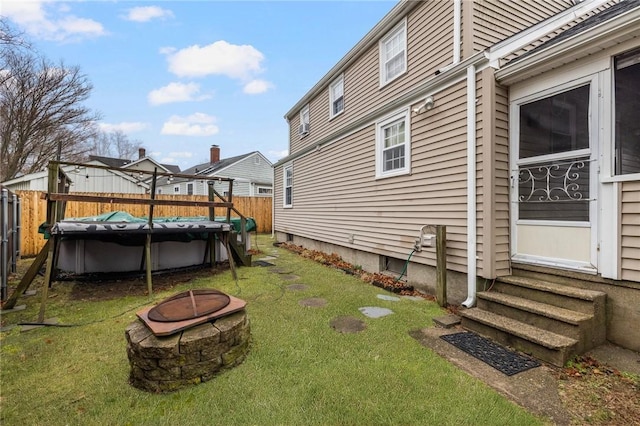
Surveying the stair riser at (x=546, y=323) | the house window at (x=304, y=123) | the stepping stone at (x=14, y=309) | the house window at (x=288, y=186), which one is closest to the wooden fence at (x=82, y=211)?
the stepping stone at (x=14, y=309)

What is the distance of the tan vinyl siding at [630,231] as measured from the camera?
2.87 m

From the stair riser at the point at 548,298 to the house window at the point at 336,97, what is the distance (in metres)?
6.43

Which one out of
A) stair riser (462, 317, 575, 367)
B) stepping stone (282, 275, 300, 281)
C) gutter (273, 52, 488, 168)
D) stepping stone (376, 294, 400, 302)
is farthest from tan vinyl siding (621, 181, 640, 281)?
stepping stone (282, 275, 300, 281)

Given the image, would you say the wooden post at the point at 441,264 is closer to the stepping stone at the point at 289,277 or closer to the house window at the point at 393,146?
the house window at the point at 393,146

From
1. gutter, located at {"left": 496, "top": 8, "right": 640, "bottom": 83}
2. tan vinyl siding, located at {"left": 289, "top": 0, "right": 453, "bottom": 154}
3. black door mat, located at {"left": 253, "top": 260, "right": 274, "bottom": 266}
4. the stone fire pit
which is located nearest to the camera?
the stone fire pit

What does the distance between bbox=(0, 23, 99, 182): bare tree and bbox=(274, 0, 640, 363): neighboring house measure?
19.0 m

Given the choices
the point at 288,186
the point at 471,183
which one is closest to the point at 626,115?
the point at 471,183

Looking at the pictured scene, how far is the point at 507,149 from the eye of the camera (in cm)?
406

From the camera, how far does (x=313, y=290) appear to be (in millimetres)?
5285

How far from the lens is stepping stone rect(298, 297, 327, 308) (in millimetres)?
4453

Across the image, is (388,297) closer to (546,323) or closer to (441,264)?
(441,264)

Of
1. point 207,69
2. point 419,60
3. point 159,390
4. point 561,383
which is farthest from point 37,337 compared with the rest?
point 207,69

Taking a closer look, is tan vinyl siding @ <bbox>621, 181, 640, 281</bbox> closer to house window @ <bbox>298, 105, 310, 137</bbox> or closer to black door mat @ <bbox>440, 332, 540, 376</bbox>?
black door mat @ <bbox>440, 332, 540, 376</bbox>

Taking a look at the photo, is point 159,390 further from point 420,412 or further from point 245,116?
point 245,116
